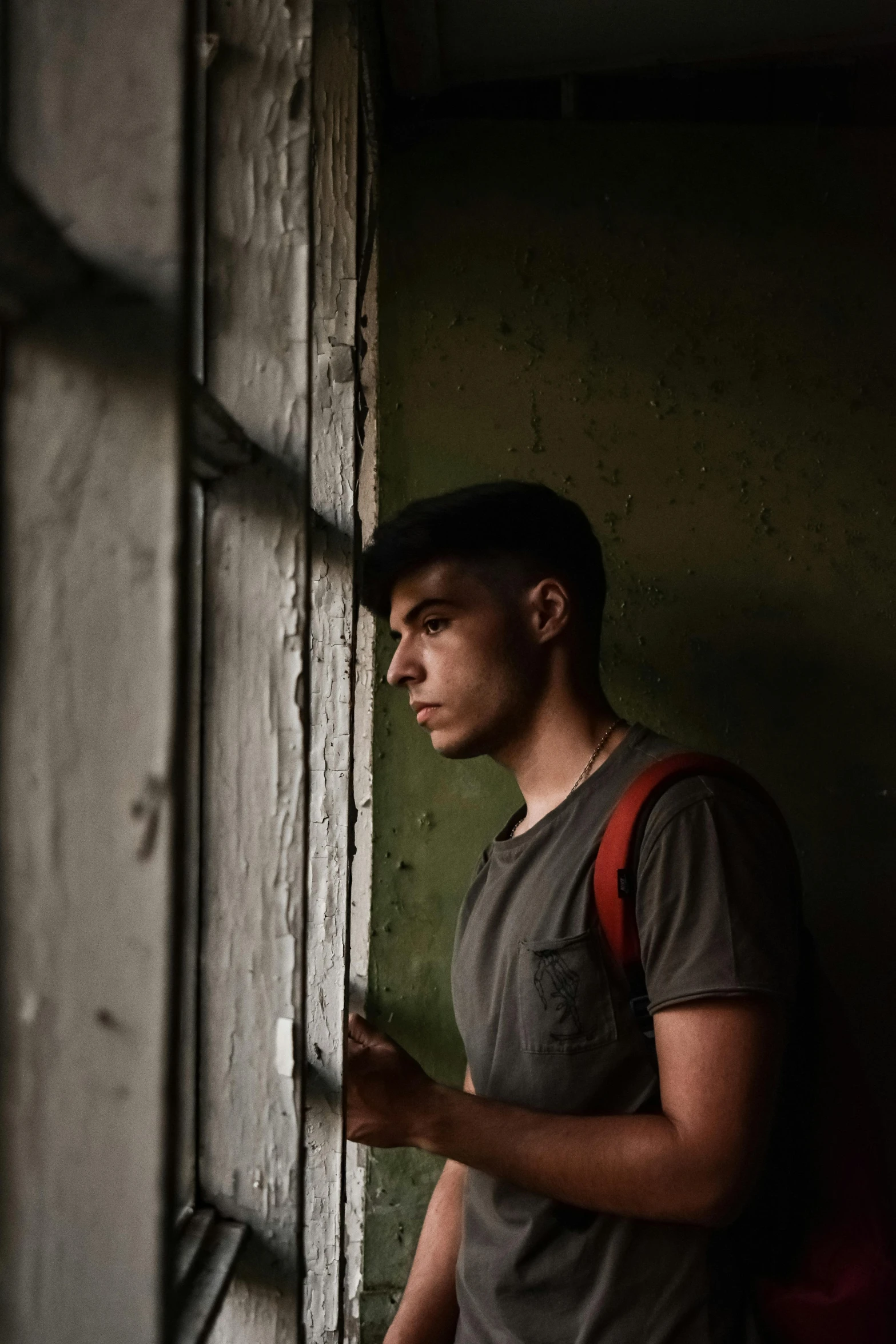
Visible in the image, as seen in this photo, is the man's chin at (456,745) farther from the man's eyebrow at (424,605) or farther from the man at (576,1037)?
the man's eyebrow at (424,605)

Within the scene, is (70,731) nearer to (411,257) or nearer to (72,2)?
(72,2)

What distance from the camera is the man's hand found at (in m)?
0.86

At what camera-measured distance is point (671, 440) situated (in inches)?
56.7

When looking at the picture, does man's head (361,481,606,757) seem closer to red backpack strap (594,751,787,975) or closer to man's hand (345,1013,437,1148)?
red backpack strap (594,751,787,975)

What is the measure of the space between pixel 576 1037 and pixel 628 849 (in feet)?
0.61

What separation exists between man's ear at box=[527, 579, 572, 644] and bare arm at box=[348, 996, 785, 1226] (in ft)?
1.47

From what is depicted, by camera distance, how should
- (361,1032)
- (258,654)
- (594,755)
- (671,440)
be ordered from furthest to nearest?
(671,440), (594,755), (361,1032), (258,654)

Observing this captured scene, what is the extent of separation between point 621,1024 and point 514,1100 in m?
0.14

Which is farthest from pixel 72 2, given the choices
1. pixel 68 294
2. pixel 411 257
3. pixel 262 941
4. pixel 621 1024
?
pixel 411 257

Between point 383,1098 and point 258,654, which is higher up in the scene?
point 258,654

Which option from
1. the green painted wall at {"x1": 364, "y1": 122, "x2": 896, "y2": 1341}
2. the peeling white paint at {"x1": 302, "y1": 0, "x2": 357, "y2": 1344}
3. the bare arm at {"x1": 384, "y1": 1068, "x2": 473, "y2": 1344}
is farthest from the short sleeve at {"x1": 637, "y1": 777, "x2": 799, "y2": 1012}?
the green painted wall at {"x1": 364, "y1": 122, "x2": 896, "y2": 1341}

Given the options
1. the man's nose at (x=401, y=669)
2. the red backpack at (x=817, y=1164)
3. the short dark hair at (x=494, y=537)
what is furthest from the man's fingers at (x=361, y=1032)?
the short dark hair at (x=494, y=537)

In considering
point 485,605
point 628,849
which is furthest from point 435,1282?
point 485,605

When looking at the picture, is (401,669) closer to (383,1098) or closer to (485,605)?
(485,605)
